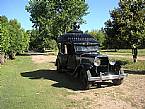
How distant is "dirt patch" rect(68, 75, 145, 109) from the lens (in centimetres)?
1165

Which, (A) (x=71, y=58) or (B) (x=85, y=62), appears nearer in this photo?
(B) (x=85, y=62)

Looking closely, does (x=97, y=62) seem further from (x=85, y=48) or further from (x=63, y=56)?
(x=63, y=56)

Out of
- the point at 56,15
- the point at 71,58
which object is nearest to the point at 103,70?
the point at 71,58

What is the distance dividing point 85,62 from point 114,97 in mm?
4130

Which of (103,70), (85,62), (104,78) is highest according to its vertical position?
(85,62)

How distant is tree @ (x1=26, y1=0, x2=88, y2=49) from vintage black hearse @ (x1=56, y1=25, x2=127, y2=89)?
41.9 m

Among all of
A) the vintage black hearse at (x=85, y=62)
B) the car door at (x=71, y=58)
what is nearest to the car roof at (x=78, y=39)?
the vintage black hearse at (x=85, y=62)

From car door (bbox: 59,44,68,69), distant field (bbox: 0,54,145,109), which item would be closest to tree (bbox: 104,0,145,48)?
car door (bbox: 59,44,68,69)

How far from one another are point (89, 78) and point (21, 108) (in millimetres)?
4831

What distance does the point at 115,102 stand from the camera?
12.2 m

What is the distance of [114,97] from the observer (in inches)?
520

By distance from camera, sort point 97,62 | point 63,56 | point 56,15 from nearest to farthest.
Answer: point 97,62
point 63,56
point 56,15

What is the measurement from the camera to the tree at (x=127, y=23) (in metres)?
29.9

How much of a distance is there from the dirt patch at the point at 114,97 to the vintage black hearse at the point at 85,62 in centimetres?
61
